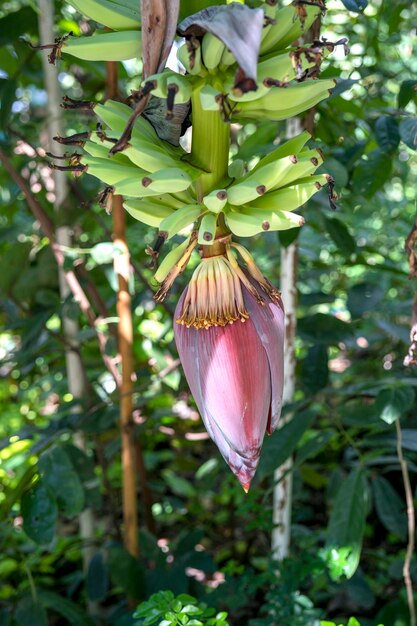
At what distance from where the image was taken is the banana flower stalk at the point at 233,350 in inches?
14.5

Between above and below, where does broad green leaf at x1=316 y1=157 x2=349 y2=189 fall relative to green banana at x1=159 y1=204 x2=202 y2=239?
above

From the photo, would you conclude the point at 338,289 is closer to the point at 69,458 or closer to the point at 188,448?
the point at 188,448

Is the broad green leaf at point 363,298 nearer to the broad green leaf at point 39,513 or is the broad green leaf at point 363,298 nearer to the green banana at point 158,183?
the broad green leaf at point 39,513

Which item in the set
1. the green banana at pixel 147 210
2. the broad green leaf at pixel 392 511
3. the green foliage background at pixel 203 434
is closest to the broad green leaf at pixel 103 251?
the green foliage background at pixel 203 434

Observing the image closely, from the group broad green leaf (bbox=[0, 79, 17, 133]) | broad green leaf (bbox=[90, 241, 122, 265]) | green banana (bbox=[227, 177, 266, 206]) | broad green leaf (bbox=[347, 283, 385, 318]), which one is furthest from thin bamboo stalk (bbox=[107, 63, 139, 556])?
green banana (bbox=[227, 177, 266, 206])

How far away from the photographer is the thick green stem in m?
0.37

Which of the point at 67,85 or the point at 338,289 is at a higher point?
the point at 67,85

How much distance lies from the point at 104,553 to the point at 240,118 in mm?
796

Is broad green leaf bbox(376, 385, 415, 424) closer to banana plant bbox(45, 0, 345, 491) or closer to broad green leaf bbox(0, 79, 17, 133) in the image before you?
banana plant bbox(45, 0, 345, 491)

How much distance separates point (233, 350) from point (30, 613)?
654mm

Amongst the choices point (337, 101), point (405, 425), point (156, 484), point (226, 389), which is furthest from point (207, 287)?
point (156, 484)

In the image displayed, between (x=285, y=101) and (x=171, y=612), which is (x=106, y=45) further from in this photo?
(x=171, y=612)

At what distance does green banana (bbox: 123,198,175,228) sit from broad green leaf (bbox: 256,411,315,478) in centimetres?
39

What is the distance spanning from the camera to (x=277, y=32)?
38 centimetres
